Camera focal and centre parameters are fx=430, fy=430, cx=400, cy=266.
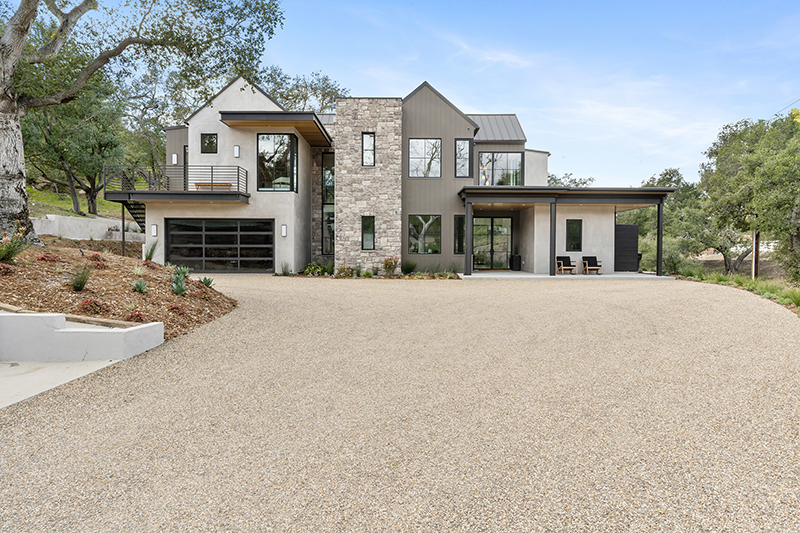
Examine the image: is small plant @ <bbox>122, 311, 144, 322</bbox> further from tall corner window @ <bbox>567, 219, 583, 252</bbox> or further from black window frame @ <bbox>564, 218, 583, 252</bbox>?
tall corner window @ <bbox>567, 219, 583, 252</bbox>

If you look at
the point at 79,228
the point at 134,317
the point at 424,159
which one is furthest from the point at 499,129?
the point at 79,228

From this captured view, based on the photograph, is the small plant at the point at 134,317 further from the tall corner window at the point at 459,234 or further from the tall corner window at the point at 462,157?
the tall corner window at the point at 462,157

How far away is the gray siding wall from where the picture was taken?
17250 mm

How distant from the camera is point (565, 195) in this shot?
16703 mm


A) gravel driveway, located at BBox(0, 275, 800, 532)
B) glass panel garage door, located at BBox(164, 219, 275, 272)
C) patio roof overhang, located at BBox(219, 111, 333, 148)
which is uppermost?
patio roof overhang, located at BBox(219, 111, 333, 148)

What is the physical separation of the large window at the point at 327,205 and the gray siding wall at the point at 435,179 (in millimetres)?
3636

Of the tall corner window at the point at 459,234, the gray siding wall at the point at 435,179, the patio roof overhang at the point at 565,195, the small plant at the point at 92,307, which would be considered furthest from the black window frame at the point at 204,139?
the small plant at the point at 92,307

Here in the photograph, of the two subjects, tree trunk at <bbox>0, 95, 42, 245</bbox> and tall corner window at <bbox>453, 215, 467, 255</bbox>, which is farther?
tall corner window at <bbox>453, 215, 467, 255</bbox>

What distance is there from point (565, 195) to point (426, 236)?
5.63 meters

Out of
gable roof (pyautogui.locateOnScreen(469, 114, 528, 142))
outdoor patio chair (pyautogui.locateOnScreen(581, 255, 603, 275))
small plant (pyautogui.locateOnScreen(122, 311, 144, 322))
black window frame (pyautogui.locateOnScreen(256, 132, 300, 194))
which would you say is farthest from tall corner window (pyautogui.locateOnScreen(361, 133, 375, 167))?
small plant (pyautogui.locateOnScreen(122, 311, 144, 322))

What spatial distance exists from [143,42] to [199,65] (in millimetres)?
1207

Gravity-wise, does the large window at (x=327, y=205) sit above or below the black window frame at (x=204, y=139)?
below

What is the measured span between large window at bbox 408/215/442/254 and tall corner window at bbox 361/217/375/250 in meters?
1.58

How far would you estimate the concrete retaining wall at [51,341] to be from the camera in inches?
187
